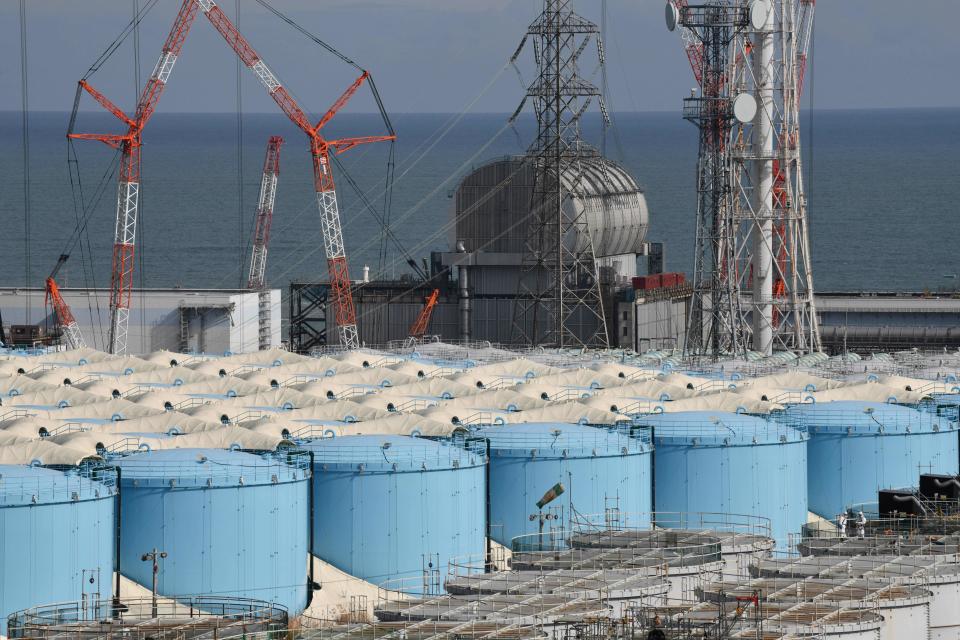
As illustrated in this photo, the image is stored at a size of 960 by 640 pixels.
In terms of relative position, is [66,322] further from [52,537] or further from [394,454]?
[52,537]

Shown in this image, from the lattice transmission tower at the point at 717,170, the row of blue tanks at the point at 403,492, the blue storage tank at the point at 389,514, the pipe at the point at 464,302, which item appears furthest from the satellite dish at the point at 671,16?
the blue storage tank at the point at 389,514

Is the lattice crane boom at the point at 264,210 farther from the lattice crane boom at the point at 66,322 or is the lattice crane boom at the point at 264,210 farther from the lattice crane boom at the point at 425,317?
the lattice crane boom at the point at 425,317

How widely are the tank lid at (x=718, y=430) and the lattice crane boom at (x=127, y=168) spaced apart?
155 feet

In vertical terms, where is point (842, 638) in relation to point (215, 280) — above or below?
below

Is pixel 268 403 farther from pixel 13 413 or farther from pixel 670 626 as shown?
pixel 670 626

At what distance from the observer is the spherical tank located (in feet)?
348

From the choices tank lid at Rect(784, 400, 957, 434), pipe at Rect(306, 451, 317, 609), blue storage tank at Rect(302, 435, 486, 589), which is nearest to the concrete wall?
tank lid at Rect(784, 400, 957, 434)

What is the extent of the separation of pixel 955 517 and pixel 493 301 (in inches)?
2324

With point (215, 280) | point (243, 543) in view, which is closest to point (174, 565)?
point (243, 543)

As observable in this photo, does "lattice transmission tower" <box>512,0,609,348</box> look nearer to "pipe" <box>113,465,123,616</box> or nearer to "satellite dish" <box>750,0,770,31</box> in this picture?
"satellite dish" <box>750,0,770,31</box>

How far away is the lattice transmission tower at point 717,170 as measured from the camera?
93125 mm

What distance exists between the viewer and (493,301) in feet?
356

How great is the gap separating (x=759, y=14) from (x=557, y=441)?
38.2 m

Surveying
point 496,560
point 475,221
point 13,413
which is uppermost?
point 475,221
